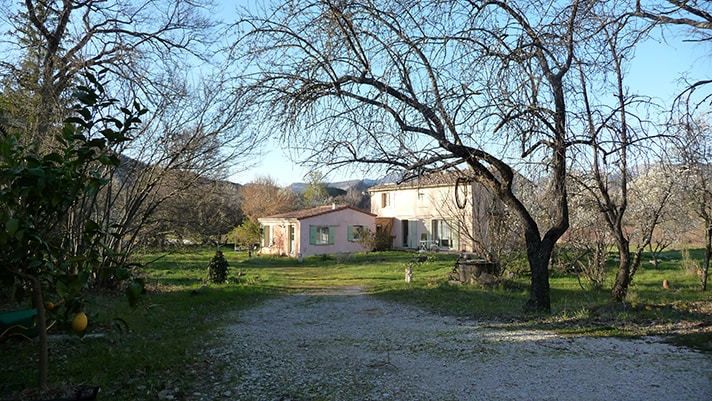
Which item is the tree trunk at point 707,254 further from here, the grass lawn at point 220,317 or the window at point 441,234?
the window at point 441,234

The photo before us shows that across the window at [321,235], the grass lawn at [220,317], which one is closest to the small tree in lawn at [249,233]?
the window at [321,235]

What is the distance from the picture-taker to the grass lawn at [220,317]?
4695 mm

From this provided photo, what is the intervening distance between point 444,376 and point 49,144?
7734mm

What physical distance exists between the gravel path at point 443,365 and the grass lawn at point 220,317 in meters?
0.45

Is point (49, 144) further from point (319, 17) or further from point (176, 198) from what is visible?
point (319, 17)

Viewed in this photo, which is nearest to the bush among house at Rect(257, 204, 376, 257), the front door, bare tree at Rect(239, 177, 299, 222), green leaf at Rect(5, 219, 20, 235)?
green leaf at Rect(5, 219, 20, 235)

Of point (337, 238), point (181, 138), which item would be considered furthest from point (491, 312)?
point (337, 238)

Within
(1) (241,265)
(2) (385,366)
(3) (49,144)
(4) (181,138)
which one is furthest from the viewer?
(1) (241,265)

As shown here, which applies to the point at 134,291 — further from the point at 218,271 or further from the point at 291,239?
the point at 291,239

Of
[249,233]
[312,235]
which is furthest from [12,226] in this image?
[249,233]

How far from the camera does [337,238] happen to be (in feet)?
96.9

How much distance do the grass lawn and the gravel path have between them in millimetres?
452

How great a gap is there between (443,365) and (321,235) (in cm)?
2361

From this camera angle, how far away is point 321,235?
28703 millimetres
